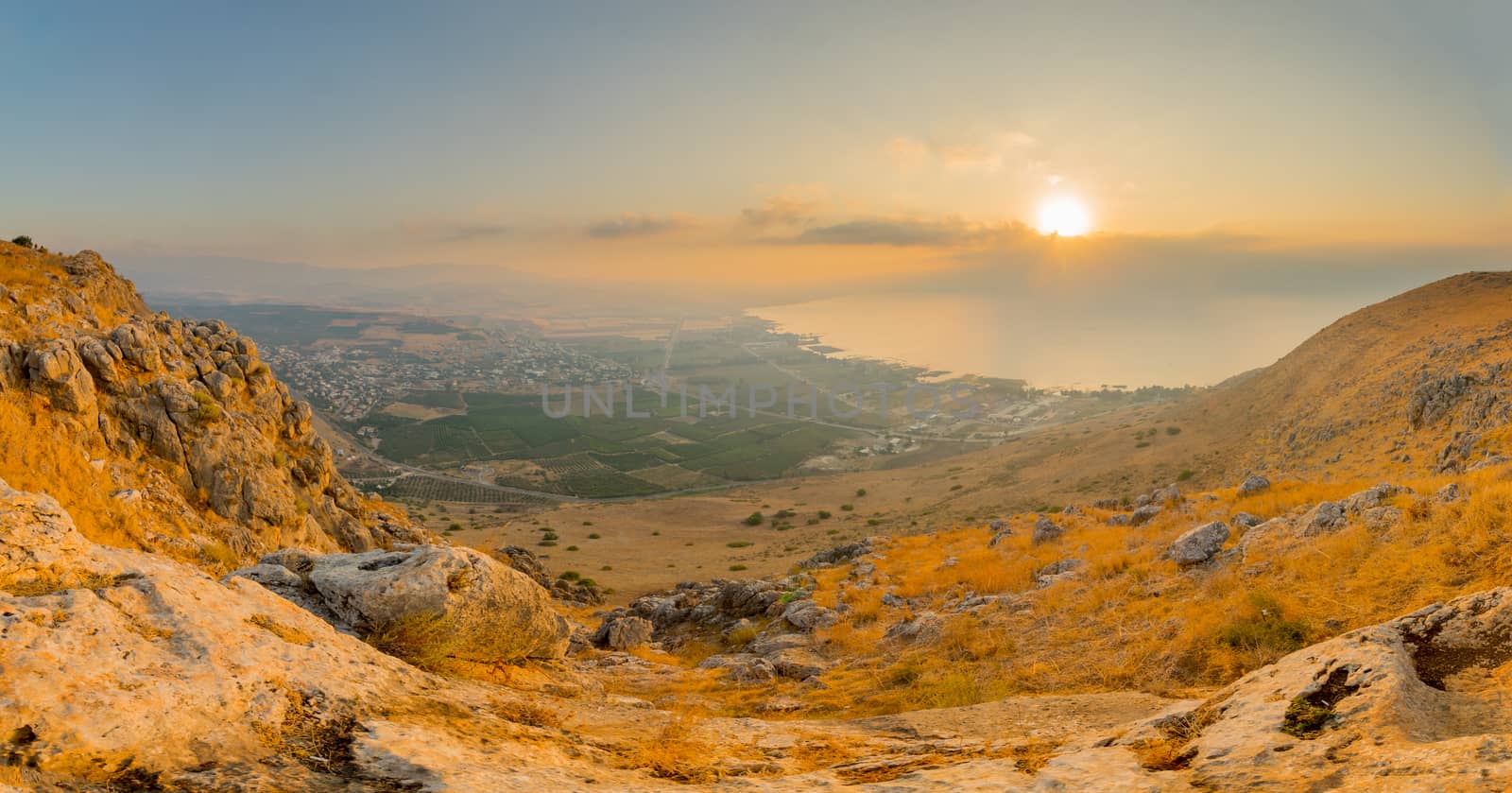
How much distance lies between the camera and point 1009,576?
15.6m

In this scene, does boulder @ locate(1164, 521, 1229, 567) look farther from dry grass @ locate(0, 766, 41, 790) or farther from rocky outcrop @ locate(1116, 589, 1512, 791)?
dry grass @ locate(0, 766, 41, 790)

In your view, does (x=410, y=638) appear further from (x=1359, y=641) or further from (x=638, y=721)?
(x=1359, y=641)

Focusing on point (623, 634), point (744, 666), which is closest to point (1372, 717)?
point (744, 666)

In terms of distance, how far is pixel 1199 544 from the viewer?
39.0 ft

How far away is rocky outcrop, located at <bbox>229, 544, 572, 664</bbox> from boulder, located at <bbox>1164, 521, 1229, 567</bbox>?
459 inches

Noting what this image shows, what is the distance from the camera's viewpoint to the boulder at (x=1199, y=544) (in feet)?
38.3

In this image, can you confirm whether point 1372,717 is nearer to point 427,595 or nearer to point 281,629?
point 281,629

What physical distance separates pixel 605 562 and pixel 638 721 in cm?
3270

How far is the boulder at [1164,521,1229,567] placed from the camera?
1166 centimetres

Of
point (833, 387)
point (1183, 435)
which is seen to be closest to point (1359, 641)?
A: point (1183, 435)

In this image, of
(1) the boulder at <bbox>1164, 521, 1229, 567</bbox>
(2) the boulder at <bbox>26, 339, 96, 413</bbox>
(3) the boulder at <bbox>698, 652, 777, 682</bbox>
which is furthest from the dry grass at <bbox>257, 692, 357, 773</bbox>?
(2) the boulder at <bbox>26, 339, 96, 413</bbox>

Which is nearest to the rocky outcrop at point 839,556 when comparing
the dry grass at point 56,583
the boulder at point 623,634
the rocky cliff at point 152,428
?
the boulder at point 623,634

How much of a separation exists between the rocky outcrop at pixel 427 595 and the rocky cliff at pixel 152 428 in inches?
275

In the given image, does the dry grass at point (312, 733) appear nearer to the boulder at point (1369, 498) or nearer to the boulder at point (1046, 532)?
the boulder at point (1369, 498)
